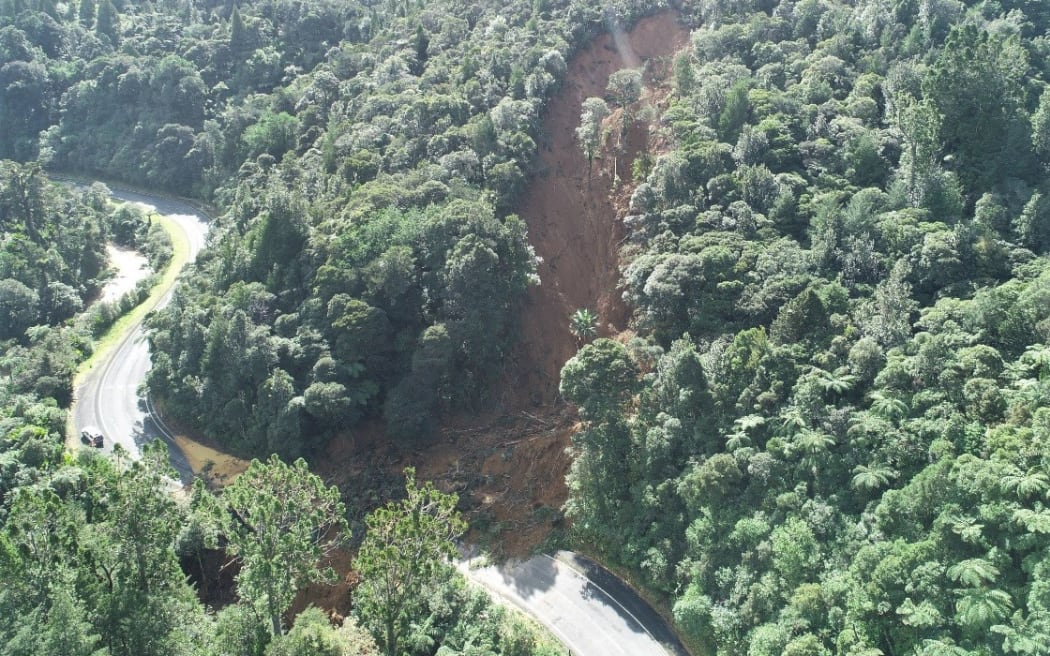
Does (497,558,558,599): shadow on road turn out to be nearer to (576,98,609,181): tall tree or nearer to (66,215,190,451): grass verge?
(576,98,609,181): tall tree

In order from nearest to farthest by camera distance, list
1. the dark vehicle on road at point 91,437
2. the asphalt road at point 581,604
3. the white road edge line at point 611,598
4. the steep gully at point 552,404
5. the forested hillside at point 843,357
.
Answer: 1. the forested hillside at point 843,357
2. the asphalt road at point 581,604
3. the white road edge line at point 611,598
4. the steep gully at point 552,404
5. the dark vehicle on road at point 91,437

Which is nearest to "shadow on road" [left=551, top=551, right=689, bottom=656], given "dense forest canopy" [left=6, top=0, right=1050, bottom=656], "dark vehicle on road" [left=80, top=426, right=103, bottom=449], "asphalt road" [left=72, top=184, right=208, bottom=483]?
"dense forest canopy" [left=6, top=0, right=1050, bottom=656]

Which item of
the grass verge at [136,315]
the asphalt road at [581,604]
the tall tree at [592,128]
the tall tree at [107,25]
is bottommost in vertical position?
the asphalt road at [581,604]

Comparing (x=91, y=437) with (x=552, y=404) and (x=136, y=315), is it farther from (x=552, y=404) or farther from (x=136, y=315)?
(x=552, y=404)

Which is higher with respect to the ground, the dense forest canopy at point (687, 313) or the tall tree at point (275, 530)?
the dense forest canopy at point (687, 313)

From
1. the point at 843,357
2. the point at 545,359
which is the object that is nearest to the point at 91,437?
the point at 545,359

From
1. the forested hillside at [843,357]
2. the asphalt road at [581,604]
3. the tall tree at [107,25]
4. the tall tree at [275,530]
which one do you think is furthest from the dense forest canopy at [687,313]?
the tall tree at [107,25]

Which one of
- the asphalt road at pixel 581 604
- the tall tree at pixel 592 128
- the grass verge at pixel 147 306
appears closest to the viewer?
the asphalt road at pixel 581 604

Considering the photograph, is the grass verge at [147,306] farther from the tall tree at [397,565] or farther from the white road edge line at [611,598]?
the white road edge line at [611,598]
